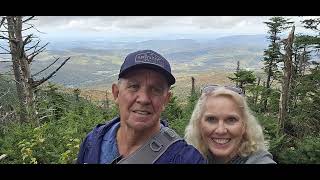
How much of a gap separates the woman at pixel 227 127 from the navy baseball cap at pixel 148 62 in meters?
0.26

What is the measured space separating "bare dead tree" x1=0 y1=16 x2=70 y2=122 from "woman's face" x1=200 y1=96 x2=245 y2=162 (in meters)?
2.54

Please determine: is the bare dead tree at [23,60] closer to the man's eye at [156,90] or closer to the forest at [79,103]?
the forest at [79,103]

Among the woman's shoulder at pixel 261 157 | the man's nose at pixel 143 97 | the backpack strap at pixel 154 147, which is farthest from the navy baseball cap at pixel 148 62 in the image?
the woman's shoulder at pixel 261 157

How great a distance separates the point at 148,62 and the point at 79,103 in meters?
2.79

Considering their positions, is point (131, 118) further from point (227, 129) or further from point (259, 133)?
point (259, 133)

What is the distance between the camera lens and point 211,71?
251 cm

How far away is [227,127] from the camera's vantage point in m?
1.70

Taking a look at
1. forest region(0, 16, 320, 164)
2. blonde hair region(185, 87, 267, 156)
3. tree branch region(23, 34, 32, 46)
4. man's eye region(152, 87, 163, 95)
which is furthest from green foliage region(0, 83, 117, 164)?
man's eye region(152, 87, 163, 95)

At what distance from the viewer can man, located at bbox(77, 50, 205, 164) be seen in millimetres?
1515

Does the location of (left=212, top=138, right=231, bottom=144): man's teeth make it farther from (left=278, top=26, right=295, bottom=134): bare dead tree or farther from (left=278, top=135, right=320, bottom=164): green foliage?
(left=278, top=26, right=295, bottom=134): bare dead tree

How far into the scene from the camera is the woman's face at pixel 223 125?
1.70 metres

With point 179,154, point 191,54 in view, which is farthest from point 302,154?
point 179,154

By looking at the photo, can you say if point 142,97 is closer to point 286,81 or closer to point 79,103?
point 79,103
